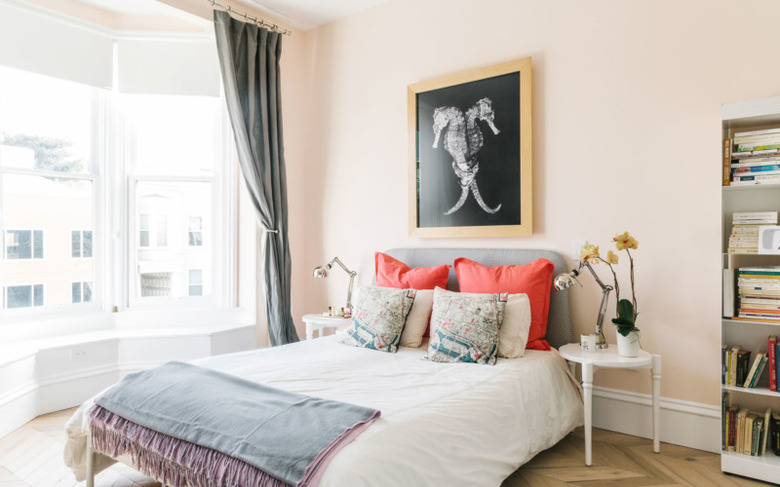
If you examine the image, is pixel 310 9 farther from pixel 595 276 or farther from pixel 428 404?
pixel 428 404

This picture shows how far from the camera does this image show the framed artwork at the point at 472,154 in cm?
325

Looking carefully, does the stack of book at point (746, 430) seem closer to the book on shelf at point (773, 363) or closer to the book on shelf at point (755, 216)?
the book on shelf at point (773, 363)

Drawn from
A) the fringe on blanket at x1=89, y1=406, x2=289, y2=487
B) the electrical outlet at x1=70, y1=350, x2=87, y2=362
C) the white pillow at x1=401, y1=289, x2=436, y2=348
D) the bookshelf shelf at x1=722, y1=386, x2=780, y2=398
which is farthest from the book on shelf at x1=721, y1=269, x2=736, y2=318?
the electrical outlet at x1=70, y1=350, x2=87, y2=362

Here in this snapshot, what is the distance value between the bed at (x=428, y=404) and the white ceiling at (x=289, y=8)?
2452 millimetres

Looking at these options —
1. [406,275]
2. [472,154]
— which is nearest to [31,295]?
[406,275]

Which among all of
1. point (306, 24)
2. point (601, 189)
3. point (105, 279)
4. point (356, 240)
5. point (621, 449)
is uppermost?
point (306, 24)

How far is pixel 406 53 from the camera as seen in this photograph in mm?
3834

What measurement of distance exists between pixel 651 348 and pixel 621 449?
571 mm

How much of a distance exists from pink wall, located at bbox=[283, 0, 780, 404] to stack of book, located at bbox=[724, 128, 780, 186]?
0.79ft

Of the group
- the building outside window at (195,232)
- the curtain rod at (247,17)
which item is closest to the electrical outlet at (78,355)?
the building outside window at (195,232)

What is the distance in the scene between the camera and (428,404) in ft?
6.50

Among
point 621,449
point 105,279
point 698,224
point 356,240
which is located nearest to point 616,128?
point 698,224

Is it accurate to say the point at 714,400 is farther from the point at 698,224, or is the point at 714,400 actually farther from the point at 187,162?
the point at 187,162

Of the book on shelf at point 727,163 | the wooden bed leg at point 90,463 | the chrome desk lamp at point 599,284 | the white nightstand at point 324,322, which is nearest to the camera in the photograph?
the wooden bed leg at point 90,463
